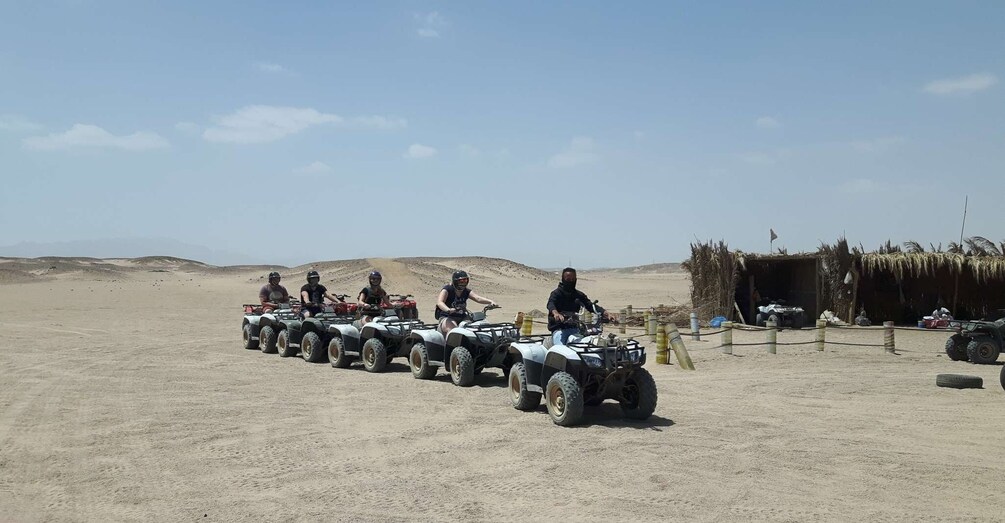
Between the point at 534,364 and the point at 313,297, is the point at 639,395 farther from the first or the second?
the point at 313,297

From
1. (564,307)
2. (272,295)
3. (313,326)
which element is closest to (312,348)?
(313,326)

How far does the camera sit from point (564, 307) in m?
10.0

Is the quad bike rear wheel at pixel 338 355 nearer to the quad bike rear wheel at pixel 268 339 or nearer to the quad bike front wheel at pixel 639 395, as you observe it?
the quad bike rear wheel at pixel 268 339

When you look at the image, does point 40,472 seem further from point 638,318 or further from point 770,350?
point 638,318

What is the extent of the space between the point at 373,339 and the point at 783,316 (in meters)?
14.0

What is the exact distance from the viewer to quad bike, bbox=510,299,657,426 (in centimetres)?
906

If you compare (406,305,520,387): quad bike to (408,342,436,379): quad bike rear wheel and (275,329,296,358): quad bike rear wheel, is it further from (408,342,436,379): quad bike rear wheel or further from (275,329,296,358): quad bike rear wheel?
(275,329,296,358): quad bike rear wheel

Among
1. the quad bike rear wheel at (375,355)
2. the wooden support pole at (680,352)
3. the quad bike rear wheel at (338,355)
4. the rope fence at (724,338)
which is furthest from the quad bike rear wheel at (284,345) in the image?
the wooden support pole at (680,352)

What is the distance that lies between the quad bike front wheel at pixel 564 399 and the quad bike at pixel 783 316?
15.5 m

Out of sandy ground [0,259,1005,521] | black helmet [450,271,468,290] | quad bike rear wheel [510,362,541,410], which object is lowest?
sandy ground [0,259,1005,521]

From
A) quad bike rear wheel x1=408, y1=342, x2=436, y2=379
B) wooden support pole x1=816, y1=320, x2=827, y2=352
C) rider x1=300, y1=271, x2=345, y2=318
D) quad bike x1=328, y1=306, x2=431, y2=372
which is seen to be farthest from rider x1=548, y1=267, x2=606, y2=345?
wooden support pole x1=816, y1=320, x2=827, y2=352

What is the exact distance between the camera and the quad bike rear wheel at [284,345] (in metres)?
16.7

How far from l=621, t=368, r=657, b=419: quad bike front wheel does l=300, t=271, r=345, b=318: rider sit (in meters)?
8.43

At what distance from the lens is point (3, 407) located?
10.4 meters
